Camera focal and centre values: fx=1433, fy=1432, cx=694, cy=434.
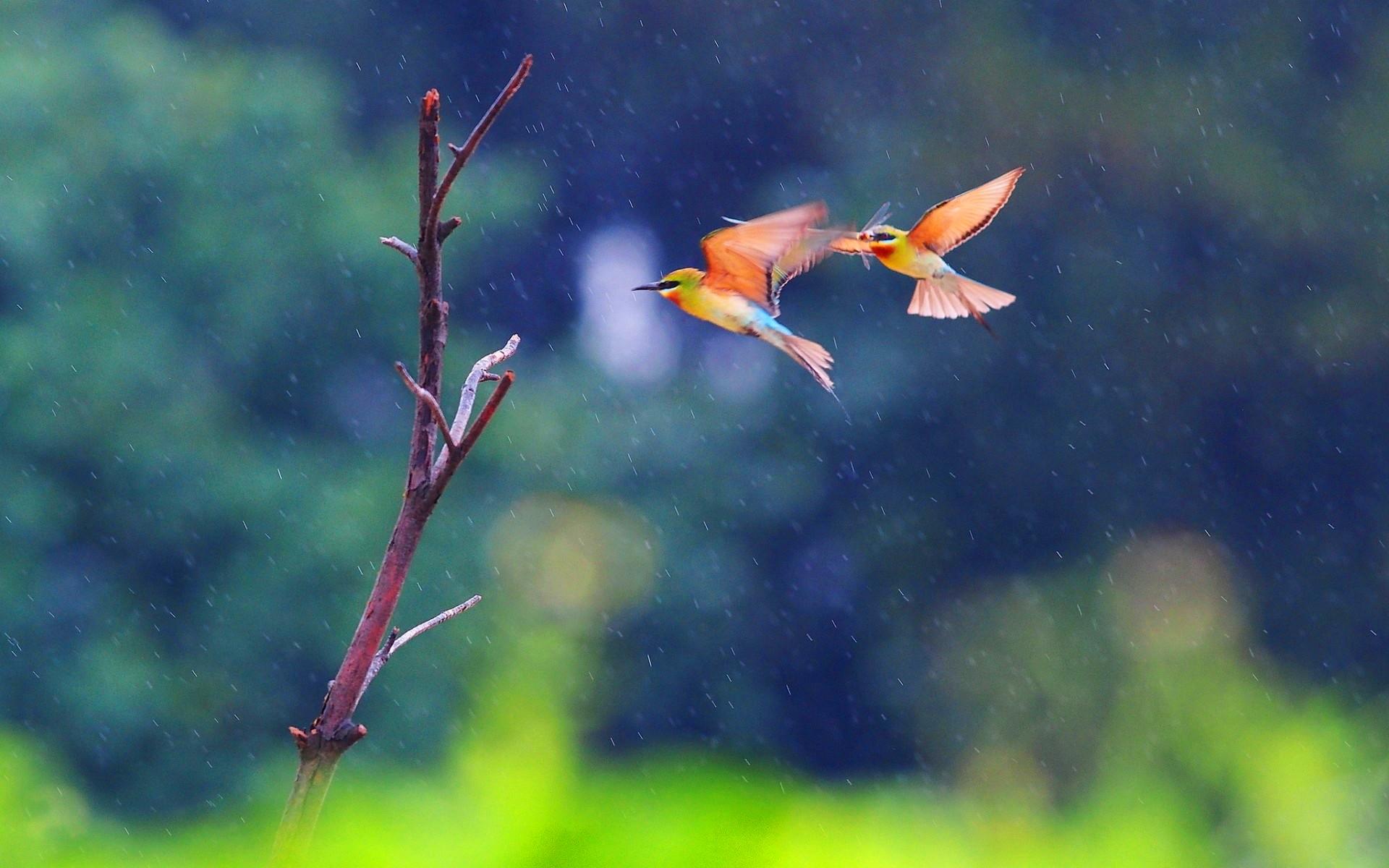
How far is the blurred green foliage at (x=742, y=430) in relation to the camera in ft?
11.6

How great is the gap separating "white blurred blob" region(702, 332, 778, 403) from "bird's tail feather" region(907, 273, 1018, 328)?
325cm

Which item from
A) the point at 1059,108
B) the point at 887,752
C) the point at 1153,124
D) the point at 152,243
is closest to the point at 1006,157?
the point at 1059,108

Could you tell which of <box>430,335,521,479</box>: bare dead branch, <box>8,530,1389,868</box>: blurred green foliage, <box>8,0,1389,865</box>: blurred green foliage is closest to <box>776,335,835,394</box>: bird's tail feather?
<box>430,335,521,479</box>: bare dead branch

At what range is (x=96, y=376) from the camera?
348 cm

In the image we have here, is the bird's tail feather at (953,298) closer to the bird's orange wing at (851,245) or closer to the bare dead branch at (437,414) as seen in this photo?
the bird's orange wing at (851,245)

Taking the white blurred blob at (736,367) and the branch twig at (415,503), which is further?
the white blurred blob at (736,367)

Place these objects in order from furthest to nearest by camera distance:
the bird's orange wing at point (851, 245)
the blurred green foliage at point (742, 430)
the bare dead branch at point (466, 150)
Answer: the blurred green foliage at point (742, 430) < the bird's orange wing at point (851, 245) < the bare dead branch at point (466, 150)

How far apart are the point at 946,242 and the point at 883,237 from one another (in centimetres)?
5

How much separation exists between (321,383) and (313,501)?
0.45 m

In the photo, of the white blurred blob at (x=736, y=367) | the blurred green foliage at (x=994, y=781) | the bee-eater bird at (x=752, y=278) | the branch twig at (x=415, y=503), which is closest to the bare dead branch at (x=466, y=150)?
the branch twig at (x=415, y=503)

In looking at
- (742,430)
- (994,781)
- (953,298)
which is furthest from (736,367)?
(953,298)

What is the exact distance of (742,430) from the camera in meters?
4.03

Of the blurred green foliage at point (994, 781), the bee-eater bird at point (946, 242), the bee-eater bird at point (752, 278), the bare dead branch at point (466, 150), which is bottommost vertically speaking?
the bare dead branch at point (466, 150)

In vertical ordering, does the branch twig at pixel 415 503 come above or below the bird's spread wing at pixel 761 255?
below
